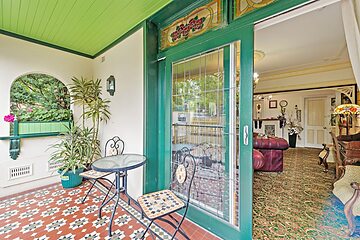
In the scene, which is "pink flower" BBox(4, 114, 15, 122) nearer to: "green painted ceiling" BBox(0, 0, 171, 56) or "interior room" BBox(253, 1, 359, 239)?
"green painted ceiling" BBox(0, 0, 171, 56)

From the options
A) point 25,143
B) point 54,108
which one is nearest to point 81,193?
point 25,143

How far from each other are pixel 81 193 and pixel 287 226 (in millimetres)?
3083

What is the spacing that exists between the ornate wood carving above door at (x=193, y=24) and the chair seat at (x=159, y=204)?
73.7 inches

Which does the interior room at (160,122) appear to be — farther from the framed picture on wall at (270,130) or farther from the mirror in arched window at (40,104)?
the framed picture on wall at (270,130)

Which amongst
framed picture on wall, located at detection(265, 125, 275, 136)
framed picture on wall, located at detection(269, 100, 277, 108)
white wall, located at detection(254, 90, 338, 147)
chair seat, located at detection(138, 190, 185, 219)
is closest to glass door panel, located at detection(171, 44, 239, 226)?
chair seat, located at detection(138, 190, 185, 219)

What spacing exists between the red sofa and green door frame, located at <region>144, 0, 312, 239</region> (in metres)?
2.43

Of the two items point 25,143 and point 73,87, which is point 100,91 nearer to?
point 73,87

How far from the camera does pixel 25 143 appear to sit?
2.89m

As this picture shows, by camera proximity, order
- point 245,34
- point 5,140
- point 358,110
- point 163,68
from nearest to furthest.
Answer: point 245,34 < point 163,68 < point 5,140 < point 358,110

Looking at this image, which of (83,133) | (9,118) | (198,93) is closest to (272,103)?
(198,93)

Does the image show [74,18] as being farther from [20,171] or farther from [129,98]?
[20,171]

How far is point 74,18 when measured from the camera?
2.35 metres

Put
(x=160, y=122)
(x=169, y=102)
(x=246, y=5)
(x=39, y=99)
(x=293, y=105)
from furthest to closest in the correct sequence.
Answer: (x=293, y=105), (x=39, y=99), (x=160, y=122), (x=169, y=102), (x=246, y=5)

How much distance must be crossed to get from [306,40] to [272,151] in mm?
2301
